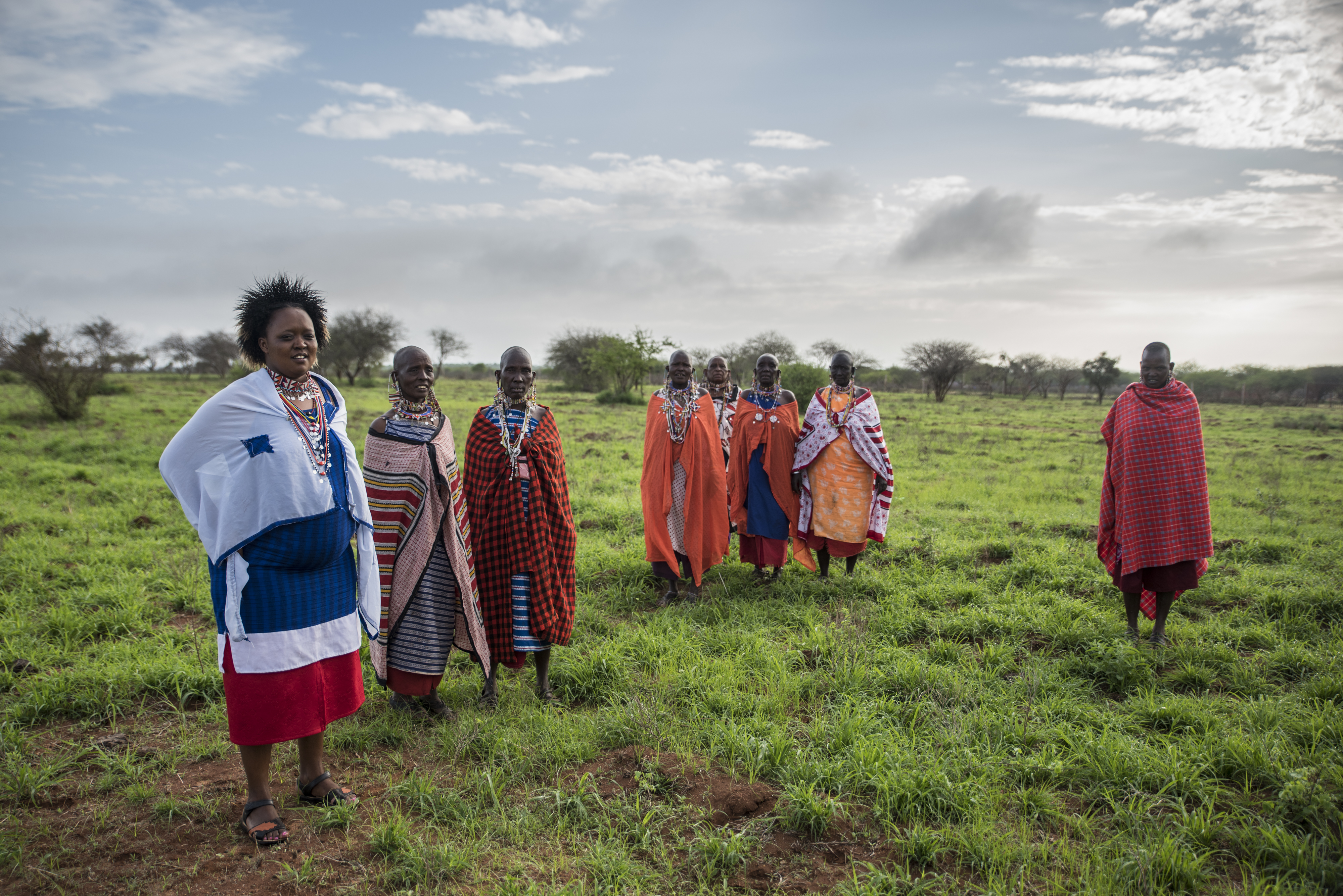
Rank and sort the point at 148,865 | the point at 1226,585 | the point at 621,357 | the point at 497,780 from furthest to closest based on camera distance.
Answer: the point at 621,357, the point at 1226,585, the point at 497,780, the point at 148,865

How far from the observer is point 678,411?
18.0 ft

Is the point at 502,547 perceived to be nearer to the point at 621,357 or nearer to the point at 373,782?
the point at 373,782

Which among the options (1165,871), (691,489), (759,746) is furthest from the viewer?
(691,489)

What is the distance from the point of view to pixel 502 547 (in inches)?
149

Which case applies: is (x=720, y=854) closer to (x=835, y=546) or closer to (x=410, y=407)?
(x=410, y=407)

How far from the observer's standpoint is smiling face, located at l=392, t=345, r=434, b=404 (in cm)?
353

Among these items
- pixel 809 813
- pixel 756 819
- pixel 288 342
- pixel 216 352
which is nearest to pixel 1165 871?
pixel 809 813

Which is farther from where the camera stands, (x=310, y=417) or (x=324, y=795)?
(x=324, y=795)

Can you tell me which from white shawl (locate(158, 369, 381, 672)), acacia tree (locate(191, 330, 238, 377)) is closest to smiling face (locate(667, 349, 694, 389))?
white shawl (locate(158, 369, 381, 672))

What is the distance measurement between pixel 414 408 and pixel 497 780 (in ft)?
6.09

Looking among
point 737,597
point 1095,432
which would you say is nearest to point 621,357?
point 1095,432

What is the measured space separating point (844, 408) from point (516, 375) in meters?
3.06

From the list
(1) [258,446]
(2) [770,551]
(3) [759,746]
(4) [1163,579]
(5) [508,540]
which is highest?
(1) [258,446]

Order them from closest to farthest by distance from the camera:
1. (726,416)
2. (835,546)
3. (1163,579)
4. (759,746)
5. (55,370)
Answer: (759,746), (1163,579), (835,546), (726,416), (55,370)
